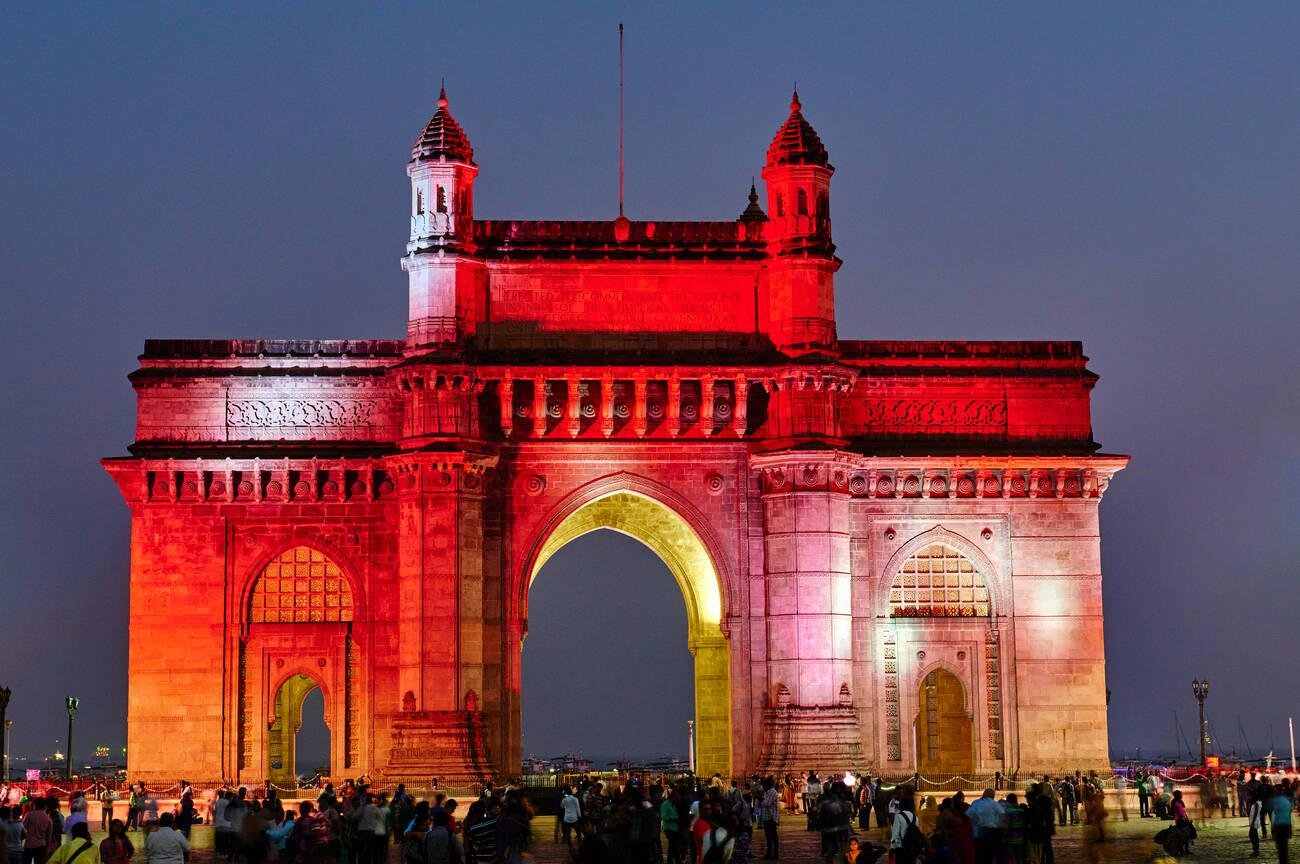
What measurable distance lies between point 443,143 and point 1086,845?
88.3ft

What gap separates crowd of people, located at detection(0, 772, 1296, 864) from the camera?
26.1 meters

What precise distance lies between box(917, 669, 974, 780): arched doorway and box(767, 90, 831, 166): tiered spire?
45.2 feet

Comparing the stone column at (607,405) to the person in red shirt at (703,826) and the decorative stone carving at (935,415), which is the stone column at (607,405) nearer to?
the decorative stone carving at (935,415)

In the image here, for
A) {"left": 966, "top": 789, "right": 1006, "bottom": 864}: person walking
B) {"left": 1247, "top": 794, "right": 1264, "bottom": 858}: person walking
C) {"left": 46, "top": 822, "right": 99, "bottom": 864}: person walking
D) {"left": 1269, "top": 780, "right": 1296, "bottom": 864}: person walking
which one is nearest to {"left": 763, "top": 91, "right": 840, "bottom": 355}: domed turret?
{"left": 1247, "top": 794, "right": 1264, "bottom": 858}: person walking

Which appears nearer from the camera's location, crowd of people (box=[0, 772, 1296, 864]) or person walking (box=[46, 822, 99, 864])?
person walking (box=[46, 822, 99, 864])

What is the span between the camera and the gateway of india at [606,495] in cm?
5059

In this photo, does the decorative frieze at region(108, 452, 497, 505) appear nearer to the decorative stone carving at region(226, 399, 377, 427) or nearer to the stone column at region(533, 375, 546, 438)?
the decorative stone carving at region(226, 399, 377, 427)

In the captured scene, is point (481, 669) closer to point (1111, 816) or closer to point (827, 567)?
point (827, 567)

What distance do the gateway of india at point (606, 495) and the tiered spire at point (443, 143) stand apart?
87 mm

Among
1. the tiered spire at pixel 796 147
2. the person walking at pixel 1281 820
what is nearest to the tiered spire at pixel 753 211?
the tiered spire at pixel 796 147

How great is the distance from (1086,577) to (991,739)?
15.7 feet

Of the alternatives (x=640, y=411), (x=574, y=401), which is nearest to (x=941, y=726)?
(x=640, y=411)

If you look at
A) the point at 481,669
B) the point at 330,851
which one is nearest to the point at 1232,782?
the point at 481,669

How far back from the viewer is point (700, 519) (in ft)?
170
